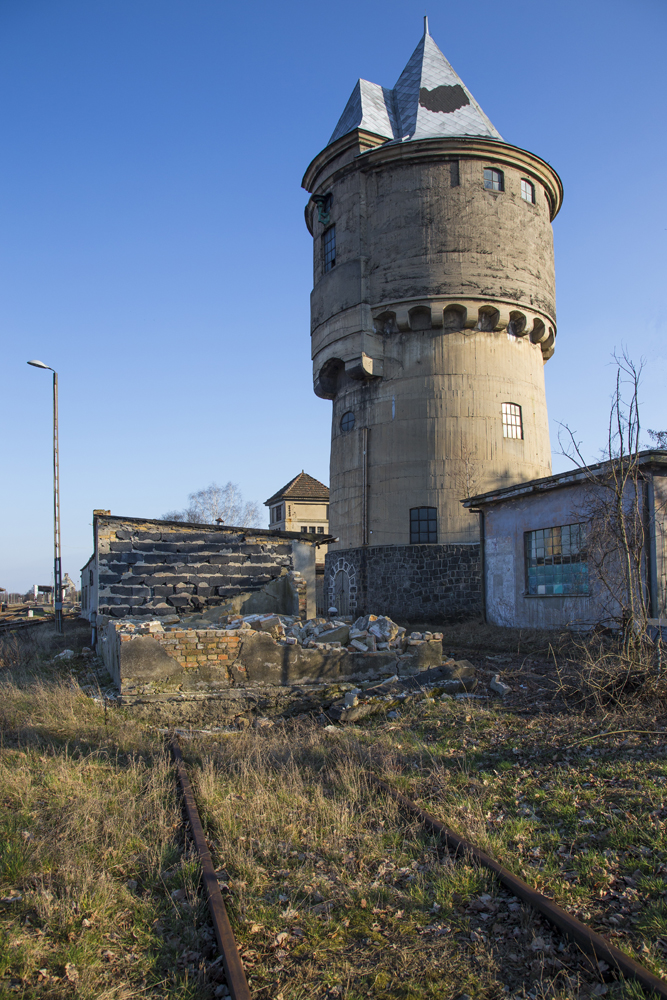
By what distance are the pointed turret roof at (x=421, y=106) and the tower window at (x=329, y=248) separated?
10.7 feet

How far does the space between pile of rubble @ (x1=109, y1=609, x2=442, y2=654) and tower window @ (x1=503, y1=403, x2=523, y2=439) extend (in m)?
11.9

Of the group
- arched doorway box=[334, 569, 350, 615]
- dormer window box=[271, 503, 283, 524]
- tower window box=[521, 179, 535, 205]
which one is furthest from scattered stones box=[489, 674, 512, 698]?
dormer window box=[271, 503, 283, 524]

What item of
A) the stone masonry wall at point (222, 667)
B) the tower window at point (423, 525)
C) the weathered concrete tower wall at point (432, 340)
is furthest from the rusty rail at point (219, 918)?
the tower window at point (423, 525)

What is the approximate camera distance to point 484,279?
21156 millimetres

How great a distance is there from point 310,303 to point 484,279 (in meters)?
6.95

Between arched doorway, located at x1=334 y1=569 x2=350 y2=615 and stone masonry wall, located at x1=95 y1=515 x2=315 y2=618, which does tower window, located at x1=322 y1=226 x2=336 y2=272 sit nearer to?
arched doorway, located at x1=334 y1=569 x2=350 y2=615

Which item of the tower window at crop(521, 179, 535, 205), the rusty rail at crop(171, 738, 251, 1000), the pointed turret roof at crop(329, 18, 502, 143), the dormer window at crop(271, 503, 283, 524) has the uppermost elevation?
the pointed turret roof at crop(329, 18, 502, 143)

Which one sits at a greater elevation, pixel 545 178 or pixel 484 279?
pixel 545 178

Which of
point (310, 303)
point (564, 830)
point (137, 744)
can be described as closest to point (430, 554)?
point (310, 303)

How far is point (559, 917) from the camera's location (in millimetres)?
3520

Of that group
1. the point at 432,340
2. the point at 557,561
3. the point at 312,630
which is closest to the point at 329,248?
the point at 432,340

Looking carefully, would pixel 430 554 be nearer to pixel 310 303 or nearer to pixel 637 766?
pixel 310 303

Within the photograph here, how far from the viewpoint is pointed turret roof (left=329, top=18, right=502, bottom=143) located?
75.3 feet

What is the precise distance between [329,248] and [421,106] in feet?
20.7
